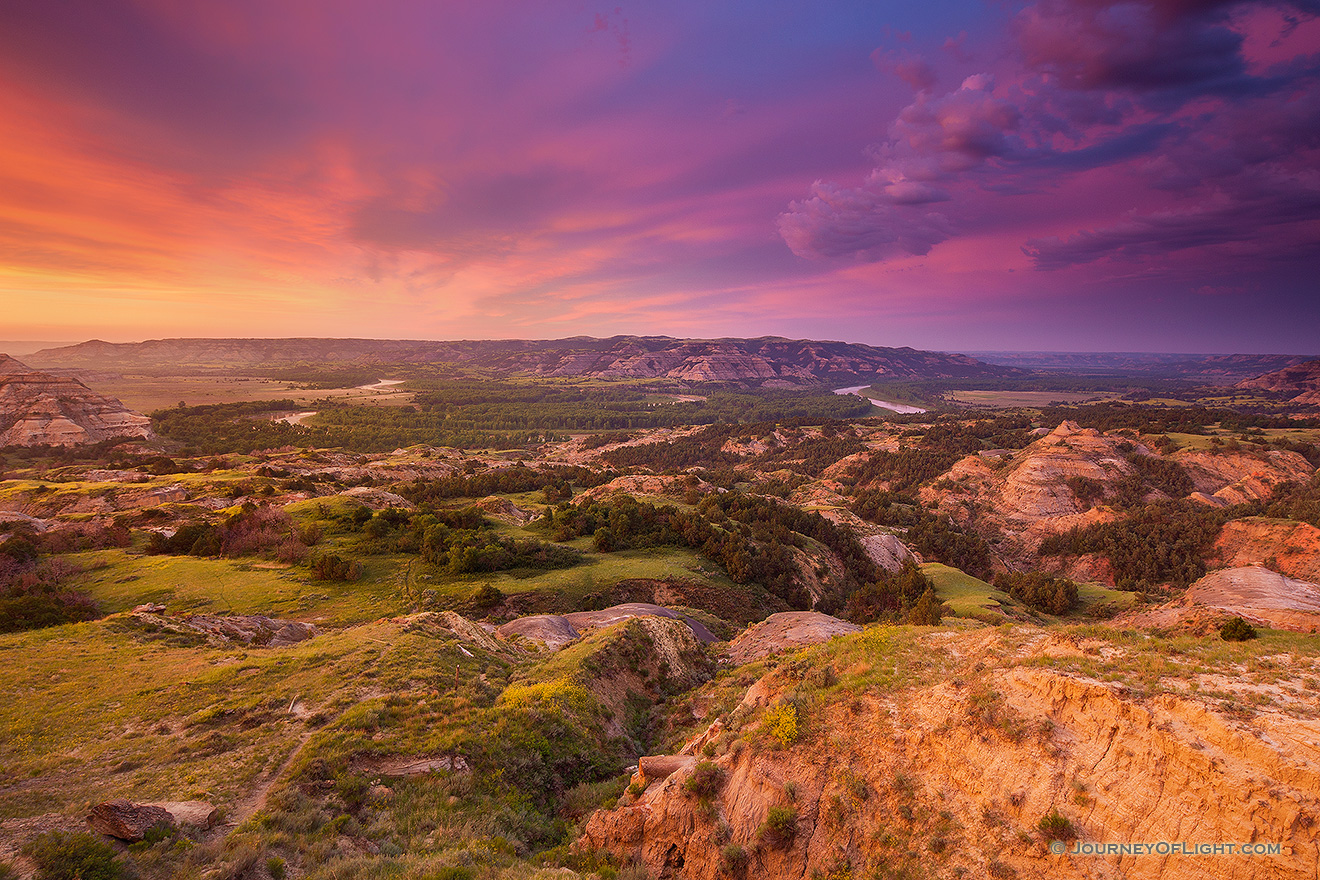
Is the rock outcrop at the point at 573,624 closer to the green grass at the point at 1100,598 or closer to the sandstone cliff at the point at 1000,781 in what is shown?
the sandstone cliff at the point at 1000,781

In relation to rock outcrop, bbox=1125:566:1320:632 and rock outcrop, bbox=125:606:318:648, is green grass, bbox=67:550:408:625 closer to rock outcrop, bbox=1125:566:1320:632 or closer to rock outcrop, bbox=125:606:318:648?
rock outcrop, bbox=125:606:318:648

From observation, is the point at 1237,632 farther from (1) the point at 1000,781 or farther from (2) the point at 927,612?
(2) the point at 927,612

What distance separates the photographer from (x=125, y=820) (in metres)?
10.2

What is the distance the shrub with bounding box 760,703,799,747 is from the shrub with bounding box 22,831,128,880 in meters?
14.8

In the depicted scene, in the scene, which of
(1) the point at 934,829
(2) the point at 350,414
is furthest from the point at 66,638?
(2) the point at 350,414

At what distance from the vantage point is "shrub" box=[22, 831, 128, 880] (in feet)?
29.3

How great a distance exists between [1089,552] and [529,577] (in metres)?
87.8

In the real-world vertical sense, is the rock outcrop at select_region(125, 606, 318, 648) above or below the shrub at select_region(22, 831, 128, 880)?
below

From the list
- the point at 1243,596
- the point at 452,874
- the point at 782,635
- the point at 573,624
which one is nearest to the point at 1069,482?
the point at 1243,596

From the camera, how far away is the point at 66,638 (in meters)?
21.1

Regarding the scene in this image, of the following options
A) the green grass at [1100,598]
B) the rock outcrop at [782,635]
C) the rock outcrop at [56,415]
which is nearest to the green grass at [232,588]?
the rock outcrop at [782,635]

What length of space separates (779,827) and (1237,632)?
13560 millimetres

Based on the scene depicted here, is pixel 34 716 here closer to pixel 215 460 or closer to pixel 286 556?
pixel 286 556

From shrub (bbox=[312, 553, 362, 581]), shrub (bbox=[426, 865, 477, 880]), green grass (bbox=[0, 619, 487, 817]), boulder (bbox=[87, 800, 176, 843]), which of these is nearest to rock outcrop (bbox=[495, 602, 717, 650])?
green grass (bbox=[0, 619, 487, 817])
